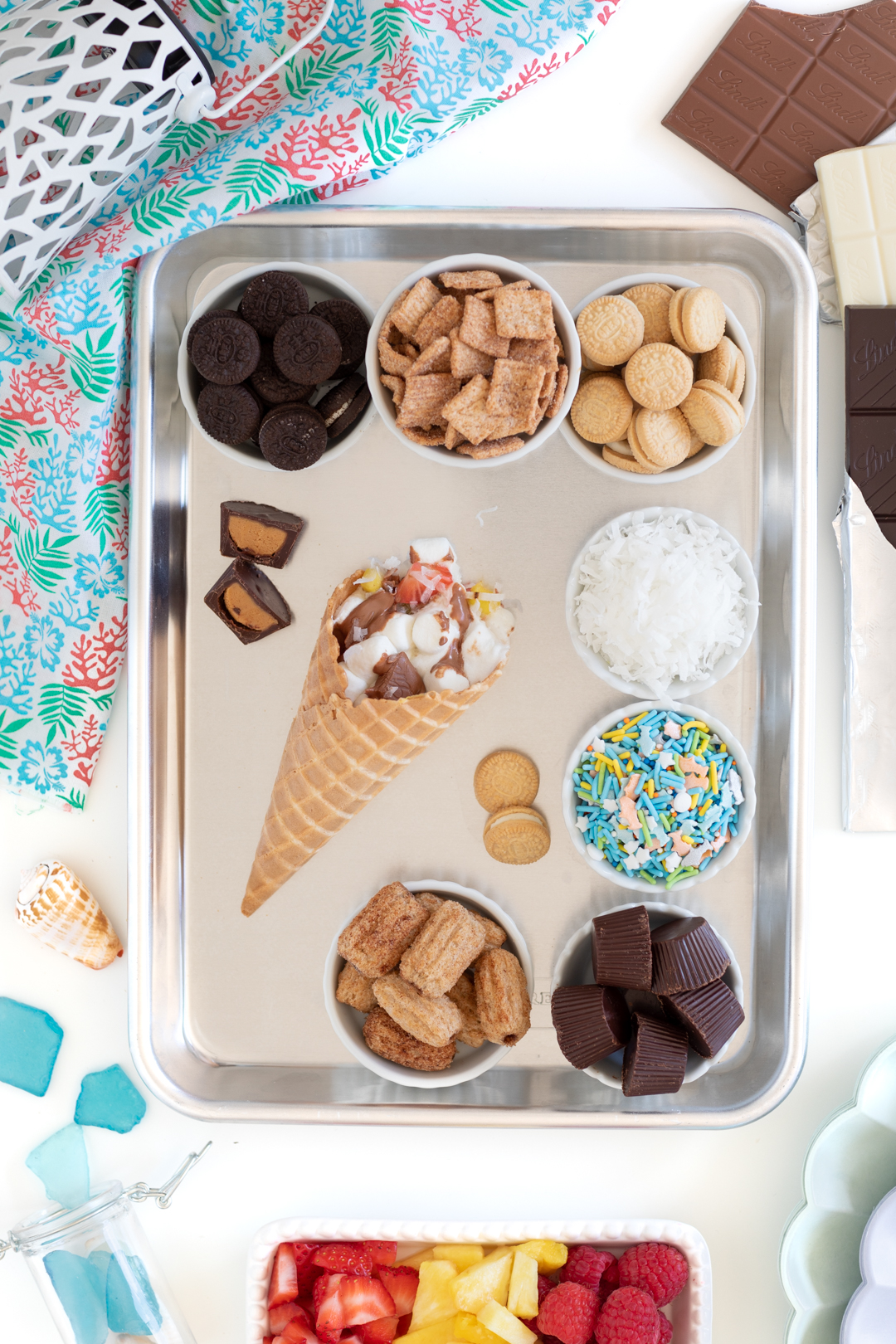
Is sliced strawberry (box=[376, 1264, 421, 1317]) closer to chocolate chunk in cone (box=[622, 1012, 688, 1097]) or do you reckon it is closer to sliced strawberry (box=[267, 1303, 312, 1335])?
sliced strawberry (box=[267, 1303, 312, 1335])

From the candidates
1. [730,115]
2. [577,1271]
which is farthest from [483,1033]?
[730,115]

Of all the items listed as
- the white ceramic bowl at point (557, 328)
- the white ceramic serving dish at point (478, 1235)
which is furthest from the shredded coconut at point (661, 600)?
the white ceramic serving dish at point (478, 1235)

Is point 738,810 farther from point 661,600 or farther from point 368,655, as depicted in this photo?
point 368,655

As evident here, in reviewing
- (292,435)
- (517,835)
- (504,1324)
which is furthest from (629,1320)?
(292,435)

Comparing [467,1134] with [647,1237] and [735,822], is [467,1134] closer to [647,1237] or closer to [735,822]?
[647,1237]

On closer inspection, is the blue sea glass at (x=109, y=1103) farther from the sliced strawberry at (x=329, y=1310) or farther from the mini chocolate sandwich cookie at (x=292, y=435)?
the mini chocolate sandwich cookie at (x=292, y=435)

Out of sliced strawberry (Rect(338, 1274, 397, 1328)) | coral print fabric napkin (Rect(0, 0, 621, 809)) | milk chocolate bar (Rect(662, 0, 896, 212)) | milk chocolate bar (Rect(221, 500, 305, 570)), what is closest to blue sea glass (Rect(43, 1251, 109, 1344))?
sliced strawberry (Rect(338, 1274, 397, 1328))
